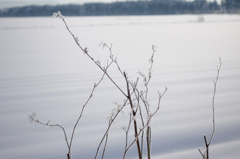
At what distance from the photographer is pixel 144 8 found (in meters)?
55.5

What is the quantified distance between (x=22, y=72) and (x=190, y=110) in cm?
→ 409

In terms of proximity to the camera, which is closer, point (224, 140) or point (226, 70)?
point (224, 140)

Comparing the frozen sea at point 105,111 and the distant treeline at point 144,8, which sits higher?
the distant treeline at point 144,8

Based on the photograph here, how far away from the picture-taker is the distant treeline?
51.7m

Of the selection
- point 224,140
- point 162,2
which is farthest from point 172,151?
point 162,2

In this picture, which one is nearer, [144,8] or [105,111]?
[105,111]

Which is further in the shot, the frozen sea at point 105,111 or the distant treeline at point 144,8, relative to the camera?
the distant treeline at point 144,8

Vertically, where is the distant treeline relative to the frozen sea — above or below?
above

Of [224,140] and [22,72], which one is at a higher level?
[22,72]

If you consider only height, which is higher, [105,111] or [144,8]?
[144,8]

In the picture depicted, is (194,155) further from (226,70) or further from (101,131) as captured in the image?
(226,70)

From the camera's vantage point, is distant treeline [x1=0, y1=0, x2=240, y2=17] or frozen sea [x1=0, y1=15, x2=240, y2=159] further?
distant treeline [x1=0, y1=0, x2=240, y2=17]

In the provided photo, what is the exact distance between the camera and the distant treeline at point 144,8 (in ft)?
170

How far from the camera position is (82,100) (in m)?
3.87
